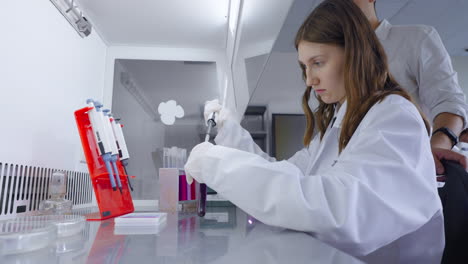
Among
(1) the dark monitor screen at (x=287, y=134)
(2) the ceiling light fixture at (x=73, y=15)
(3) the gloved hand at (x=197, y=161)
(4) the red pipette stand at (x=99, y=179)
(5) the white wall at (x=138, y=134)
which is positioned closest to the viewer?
(3) the gloved hand at (x=197, y=161)

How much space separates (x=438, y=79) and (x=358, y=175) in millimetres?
479

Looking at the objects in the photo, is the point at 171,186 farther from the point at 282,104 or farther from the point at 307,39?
the point at 307,39

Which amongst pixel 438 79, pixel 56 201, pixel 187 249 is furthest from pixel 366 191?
pixel 56 201

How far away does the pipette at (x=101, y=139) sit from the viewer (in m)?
1.08

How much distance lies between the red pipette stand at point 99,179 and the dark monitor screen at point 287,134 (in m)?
0.68

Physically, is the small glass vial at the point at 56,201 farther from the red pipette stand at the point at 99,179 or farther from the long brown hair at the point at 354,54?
the long brown hair at the point at 354,54

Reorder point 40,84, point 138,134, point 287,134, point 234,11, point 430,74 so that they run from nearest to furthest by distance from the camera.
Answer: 1. point 430,74
2. point 40,84
3. point 287,134
4. point 234,11
5. point 138,134

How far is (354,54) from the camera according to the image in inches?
29.9

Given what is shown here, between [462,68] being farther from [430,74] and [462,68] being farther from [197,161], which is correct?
[197,161]

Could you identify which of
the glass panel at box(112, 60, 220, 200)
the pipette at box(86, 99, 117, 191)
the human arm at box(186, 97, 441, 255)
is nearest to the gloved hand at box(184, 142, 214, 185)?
the human arm at box(186, 97, 441, 255)

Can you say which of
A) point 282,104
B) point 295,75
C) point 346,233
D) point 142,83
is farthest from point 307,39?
point 142,83

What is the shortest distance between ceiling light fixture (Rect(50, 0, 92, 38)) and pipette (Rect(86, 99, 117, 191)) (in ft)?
2.37

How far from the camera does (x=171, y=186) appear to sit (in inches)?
51.1

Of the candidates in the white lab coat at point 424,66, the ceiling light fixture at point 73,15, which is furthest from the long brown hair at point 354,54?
the ceiling light fixture at point 73,15
